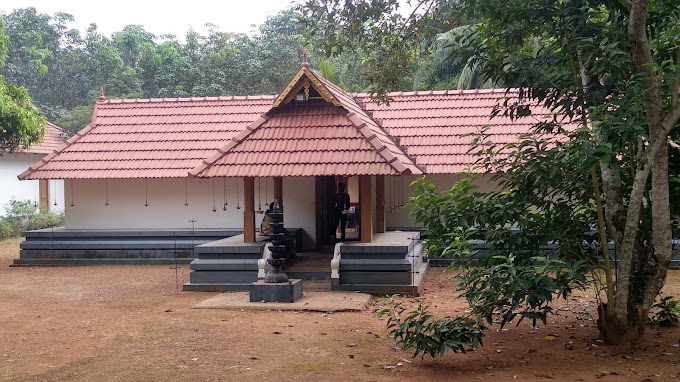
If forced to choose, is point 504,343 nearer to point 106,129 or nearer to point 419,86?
point 106,129

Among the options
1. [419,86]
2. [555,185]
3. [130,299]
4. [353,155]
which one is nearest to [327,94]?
[353,155]

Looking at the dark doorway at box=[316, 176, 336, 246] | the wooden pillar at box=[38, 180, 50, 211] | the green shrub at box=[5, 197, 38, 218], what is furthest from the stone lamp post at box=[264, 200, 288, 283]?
the wooden pillar at box=[38, 180, 50, 211]

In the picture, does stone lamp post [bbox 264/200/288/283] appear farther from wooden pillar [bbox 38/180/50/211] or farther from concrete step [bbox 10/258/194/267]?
wooden pillar [bbox 38/180/50/211]

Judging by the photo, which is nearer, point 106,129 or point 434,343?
point 434,343

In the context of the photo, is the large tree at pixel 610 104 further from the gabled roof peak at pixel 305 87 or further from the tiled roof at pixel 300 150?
the gabled roof peak at pixel 305 87

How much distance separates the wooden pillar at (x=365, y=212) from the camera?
11.7m

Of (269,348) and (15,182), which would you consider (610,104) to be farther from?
(15,182)

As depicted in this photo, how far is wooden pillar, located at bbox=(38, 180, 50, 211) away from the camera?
85.2 feet

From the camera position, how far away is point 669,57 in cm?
709

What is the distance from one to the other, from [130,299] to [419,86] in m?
16.3

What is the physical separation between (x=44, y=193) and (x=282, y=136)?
57.0 ft

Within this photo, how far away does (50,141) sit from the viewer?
2622cm

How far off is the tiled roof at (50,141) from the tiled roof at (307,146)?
14.7m

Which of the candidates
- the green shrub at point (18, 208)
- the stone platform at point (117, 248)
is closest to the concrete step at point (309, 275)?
the stone platform at point (117, 248)
